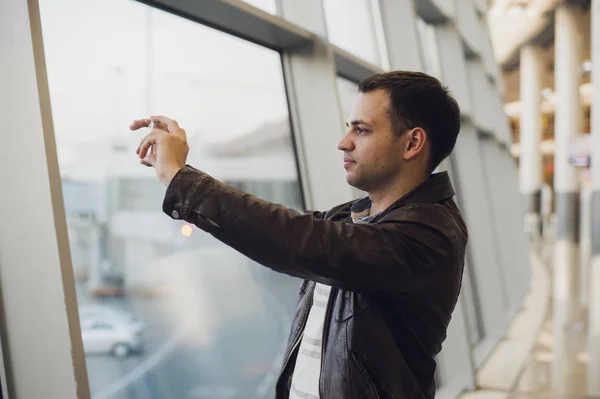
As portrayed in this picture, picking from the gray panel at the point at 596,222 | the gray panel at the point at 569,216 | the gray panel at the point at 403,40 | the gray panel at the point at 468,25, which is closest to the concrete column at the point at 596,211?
the gray panel at the point at 596,222

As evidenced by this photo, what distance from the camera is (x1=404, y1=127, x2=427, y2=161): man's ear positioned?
123 centimetres

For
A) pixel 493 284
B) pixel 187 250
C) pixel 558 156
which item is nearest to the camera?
pixel 187 250

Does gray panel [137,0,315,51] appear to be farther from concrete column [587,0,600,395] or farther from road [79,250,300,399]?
concrete column [587,0,600,395]

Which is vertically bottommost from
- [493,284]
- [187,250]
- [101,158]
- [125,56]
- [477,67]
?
[493,284]

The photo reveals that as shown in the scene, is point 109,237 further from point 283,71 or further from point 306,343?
point 283,71

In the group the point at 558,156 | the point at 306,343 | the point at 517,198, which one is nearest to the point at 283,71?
the point at 306,343

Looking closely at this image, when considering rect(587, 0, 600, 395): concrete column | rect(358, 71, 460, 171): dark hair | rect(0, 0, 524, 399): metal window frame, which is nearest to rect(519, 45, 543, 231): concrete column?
rect(587, 0, 600, 395): concrete column

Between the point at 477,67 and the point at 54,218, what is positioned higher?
the point at 477,67

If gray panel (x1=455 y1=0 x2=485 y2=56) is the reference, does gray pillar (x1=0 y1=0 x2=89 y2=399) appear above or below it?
below

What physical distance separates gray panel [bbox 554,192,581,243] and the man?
12676 millimetres

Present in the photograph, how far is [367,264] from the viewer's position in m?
1.01

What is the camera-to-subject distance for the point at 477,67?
7395mm

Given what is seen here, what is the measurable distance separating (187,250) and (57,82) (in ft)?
A: 2.91

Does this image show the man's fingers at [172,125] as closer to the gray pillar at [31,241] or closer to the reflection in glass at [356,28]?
the gray pillar at [31,241]
